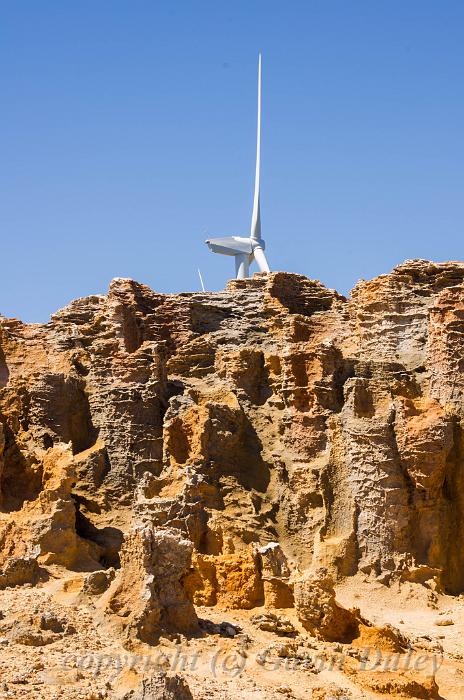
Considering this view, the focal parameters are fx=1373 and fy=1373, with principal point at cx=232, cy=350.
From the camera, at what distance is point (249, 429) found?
36.3 metres

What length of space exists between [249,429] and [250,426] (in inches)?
4.0

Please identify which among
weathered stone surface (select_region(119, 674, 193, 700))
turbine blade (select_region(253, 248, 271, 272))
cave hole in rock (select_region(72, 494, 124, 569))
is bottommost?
weathered stone surface (select_region(119, 674, 193, 700))

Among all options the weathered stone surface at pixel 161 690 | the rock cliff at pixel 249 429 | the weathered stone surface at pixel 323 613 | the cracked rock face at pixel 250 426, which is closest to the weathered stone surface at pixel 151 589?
the weathered stone surface at pixel 323 613

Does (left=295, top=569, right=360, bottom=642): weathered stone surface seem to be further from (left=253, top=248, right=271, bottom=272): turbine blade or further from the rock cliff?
(left=253, top=248, right=271, bottom=272): turbine blade

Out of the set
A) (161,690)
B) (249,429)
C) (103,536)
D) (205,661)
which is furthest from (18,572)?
(249,429)

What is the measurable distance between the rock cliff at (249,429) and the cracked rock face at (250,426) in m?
0.05

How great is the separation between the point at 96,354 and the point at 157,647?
14.5 metres

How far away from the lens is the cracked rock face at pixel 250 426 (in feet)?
107

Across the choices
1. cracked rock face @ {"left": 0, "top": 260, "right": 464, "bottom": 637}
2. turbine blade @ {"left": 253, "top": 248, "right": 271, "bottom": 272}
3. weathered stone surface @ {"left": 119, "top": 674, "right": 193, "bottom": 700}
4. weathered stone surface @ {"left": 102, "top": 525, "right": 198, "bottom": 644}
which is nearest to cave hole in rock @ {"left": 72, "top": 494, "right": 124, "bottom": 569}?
cracked rock face @ {"left": 0, "top": 260, "right": 464, "bottom": 637}

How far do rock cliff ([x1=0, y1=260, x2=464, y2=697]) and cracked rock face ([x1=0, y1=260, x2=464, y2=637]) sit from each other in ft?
0.16

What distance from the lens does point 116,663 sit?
22797 mm

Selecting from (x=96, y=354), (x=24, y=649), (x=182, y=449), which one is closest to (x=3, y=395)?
(x=96, y=354)

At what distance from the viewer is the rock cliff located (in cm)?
3225

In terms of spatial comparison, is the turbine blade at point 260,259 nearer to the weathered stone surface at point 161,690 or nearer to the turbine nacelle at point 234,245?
the turbine nacelle at point 234,245
